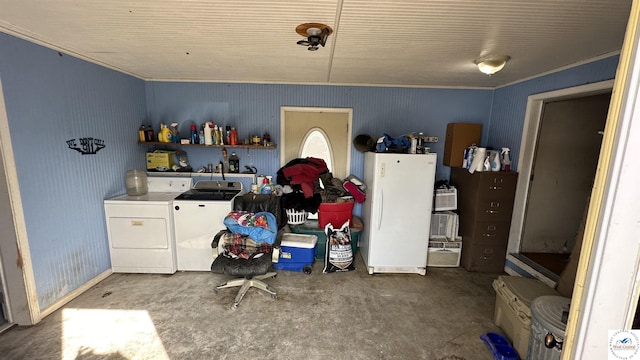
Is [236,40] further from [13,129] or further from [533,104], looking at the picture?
[533,104]

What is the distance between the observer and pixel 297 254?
3.03 metres

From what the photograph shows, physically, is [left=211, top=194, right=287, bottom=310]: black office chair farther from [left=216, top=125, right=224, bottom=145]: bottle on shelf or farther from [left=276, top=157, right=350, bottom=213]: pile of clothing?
[left=216, top=125, right=224, bottom=145]: bottle on shelf

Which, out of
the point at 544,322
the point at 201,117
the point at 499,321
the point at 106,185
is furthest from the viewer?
Answer: the point at 201,117

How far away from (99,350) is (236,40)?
98.6 inches

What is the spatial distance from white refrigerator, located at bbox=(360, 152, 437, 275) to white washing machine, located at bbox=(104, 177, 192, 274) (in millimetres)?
2270

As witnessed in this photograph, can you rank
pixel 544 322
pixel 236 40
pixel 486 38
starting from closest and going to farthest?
pixel 544 322 → pixel 486 38 → pixel 236 40

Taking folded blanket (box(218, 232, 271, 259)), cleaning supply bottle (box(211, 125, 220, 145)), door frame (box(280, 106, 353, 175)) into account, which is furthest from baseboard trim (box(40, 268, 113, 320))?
door frame (box(280, 106, 353, 175))

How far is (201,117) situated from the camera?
3586 millimetres

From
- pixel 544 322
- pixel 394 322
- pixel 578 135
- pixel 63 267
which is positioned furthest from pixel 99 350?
pixel 578 135

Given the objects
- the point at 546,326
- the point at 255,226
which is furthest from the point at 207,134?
the point at 546,326

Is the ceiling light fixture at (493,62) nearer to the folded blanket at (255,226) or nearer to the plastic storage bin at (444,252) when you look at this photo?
the plastic storage bin at (444,252)

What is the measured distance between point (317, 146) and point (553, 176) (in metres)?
2.89

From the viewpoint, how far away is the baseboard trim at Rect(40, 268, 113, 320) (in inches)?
86.7

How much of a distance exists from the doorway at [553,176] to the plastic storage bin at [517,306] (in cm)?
89
